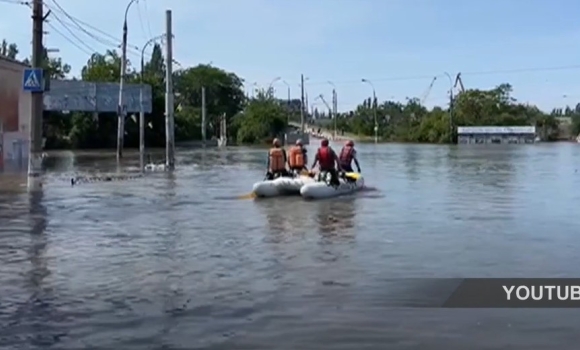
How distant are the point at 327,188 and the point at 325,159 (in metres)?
1.03

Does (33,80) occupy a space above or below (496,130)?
below

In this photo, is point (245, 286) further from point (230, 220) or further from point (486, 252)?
point (230, 220)

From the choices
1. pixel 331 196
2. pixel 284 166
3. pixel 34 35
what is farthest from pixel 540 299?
pixel 34 35

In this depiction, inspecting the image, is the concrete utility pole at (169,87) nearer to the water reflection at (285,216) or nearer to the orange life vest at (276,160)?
the orange life vest at (276,160)

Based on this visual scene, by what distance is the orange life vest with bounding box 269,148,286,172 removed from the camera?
27922mm

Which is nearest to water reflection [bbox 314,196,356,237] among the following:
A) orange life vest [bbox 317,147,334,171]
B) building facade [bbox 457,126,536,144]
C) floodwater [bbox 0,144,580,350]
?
floodwater [bbox 0,144,580,350]

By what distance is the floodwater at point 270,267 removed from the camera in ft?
30.3

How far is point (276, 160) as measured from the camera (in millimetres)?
28047

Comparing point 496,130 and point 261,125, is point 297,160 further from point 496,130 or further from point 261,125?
point 496,130

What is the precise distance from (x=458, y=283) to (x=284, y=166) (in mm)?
16431

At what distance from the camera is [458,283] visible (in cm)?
1198

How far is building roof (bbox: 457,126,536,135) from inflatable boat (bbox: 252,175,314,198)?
11698 centimetres

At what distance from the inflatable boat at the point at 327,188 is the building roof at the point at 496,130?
375 ft

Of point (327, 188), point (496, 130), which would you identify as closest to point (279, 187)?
point (327, 188)
